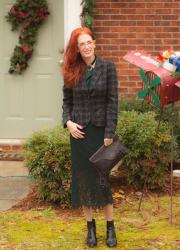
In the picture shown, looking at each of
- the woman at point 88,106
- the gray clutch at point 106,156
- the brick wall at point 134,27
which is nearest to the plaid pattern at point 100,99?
the woman at point 88,106

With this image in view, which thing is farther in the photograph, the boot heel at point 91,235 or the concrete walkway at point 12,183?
the concrete walkway at point 12,183

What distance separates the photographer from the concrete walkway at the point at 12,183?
20.4 ft

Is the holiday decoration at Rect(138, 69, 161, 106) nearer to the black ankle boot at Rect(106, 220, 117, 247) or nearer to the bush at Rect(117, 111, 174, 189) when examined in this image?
the bush at Rect(117, 111, 174, 189)

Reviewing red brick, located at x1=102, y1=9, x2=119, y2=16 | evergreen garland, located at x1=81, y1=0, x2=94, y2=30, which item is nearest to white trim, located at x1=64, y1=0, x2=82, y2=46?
evergreen garland, located at x1=81, y1=0, x2=94, y2=30

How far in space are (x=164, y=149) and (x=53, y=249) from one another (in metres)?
1.99

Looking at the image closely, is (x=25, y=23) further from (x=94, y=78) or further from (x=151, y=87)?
(x=94, y=78)

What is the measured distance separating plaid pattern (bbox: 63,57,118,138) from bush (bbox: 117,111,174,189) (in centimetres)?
153

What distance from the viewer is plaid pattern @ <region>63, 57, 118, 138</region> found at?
4566mm

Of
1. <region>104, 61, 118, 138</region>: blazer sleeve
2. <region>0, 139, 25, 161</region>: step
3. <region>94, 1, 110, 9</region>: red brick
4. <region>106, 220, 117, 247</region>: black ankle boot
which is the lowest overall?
<region>106, 220, 117, 247</region>: black ankle boot

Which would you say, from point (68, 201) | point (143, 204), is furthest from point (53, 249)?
point (143, 204)

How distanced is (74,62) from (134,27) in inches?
122

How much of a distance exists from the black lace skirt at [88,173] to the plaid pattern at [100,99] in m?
0.08

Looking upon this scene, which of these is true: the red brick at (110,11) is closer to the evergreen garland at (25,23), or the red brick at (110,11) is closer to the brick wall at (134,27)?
the brick wall at (134,27)

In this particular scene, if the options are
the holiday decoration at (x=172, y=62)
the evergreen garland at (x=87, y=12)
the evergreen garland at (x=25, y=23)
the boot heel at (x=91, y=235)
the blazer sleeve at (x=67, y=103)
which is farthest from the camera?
the evergreen garland at (x=25, y=23)
